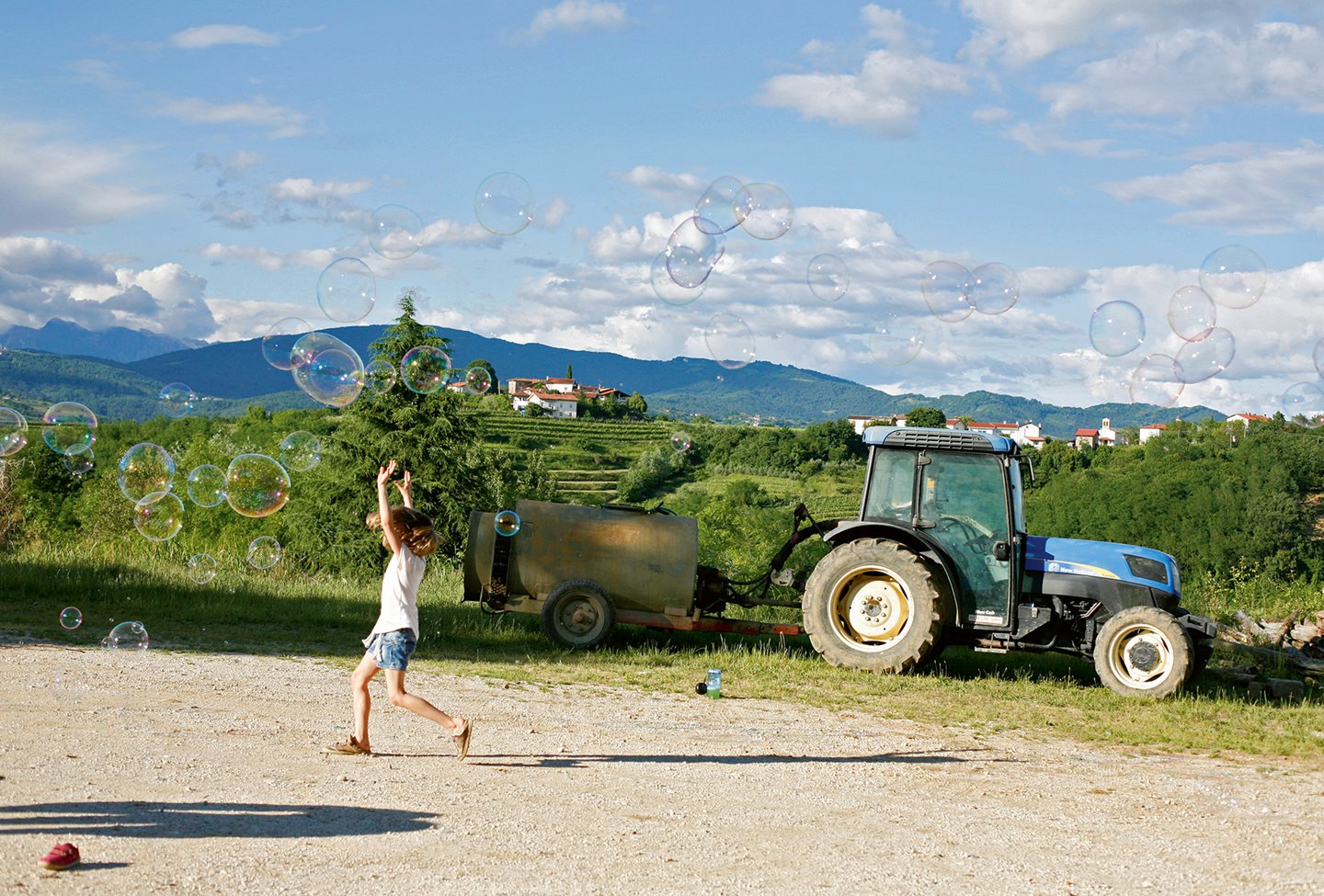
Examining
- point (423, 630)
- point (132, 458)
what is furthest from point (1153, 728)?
point (132, 458)

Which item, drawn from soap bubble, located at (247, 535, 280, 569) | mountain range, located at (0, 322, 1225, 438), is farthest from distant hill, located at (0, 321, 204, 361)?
soap bubble, located at (247, 535, 280, 569)

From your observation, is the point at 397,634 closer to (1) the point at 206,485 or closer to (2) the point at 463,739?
(2) the point at 463,739

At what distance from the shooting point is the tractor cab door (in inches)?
383

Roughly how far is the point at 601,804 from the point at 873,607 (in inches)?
200

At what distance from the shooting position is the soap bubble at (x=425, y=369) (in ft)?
48.4

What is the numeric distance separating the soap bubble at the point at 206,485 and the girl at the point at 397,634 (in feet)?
30.4

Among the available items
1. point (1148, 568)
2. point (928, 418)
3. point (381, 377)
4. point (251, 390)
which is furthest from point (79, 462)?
point (251, 390)

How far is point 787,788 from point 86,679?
A: 5422mm

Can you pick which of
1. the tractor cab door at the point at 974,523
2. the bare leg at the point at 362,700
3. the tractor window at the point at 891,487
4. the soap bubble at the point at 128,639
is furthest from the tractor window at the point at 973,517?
the soap bubble at the point at 128,639

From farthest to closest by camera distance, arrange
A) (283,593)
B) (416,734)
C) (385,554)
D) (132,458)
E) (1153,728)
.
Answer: (385,554) < (132,458) < (283,593) < (1153,728) < (416,734)

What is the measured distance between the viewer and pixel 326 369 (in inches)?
520

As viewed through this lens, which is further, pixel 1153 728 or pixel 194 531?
pixel 194 531

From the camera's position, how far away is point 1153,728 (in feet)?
26.0

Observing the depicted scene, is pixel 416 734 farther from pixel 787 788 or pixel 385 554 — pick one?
pixel 385 554
